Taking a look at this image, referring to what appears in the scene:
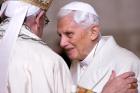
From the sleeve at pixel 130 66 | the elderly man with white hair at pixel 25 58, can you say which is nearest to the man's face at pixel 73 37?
the sleeve at pixel 130 66

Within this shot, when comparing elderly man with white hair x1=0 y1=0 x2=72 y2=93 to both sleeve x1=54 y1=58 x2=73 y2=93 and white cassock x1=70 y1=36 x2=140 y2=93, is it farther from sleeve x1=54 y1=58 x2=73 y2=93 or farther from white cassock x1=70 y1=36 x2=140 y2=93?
white cassock x1=70 y1=36 x2=140 y2=93

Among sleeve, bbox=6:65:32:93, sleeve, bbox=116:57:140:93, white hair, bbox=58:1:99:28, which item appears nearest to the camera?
sleeve, bbox=6:65:32:93

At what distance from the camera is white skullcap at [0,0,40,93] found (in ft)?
5.53

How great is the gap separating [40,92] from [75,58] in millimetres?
636

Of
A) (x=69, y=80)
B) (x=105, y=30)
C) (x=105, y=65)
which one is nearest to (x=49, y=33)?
(x=105, y=30)

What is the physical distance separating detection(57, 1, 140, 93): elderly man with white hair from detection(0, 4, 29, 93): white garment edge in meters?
0.50

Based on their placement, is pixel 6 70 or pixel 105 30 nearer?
pixel 6 70

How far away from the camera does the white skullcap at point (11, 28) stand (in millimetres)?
1686

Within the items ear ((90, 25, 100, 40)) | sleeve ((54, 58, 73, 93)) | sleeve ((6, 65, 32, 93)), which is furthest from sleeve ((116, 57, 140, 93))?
sleeve ((6, 65, 32, 93))

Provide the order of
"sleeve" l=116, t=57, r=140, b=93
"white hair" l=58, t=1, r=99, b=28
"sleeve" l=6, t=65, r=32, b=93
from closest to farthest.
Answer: "sleeve" l=6, t=65, r=32, b=93 < "sleeve" l=116, t=57, r=140, b=93 < "white hair" l=58, t=1, r=99, b=28

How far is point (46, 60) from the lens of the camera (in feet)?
5.49

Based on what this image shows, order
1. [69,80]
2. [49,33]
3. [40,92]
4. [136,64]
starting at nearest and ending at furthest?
1. [40,92]
2. [69,80]
3. [136,64]
4. [49,33]

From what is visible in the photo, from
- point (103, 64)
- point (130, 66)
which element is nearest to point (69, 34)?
point (103, 64)

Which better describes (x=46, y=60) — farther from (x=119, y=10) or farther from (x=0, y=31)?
(x=119, y=10)
